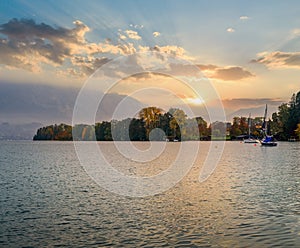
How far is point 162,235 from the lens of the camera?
2028 centimetres

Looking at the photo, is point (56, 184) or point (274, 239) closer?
point (274, 239)

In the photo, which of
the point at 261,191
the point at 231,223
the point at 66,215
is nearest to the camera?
the point at 231,223

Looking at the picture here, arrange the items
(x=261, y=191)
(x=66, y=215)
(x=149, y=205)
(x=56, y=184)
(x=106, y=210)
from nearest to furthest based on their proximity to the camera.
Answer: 1. (x=66, y=215)
2. (x=106, y=210)
3. (x=149, y=205)
4. (x=261, y=191)
5. (x=56, y=184)

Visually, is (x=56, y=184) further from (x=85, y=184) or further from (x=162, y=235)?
(x=162, y=235)

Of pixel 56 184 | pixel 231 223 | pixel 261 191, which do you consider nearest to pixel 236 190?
pixel 261 191

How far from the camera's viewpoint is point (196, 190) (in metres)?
36.7

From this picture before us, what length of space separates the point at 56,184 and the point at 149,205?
663 inches

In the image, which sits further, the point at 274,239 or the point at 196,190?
the point at 196,190

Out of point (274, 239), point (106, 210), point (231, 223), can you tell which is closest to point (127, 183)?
point (106, 210)

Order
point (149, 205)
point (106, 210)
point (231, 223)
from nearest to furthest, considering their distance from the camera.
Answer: point (231, 223), point (106, 210), point (149, 205)

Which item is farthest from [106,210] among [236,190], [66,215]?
[236,190]

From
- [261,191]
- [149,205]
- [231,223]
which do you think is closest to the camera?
[231,223]

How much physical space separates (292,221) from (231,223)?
3.96 meters

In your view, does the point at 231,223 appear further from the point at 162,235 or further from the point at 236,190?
the point at 236,190
